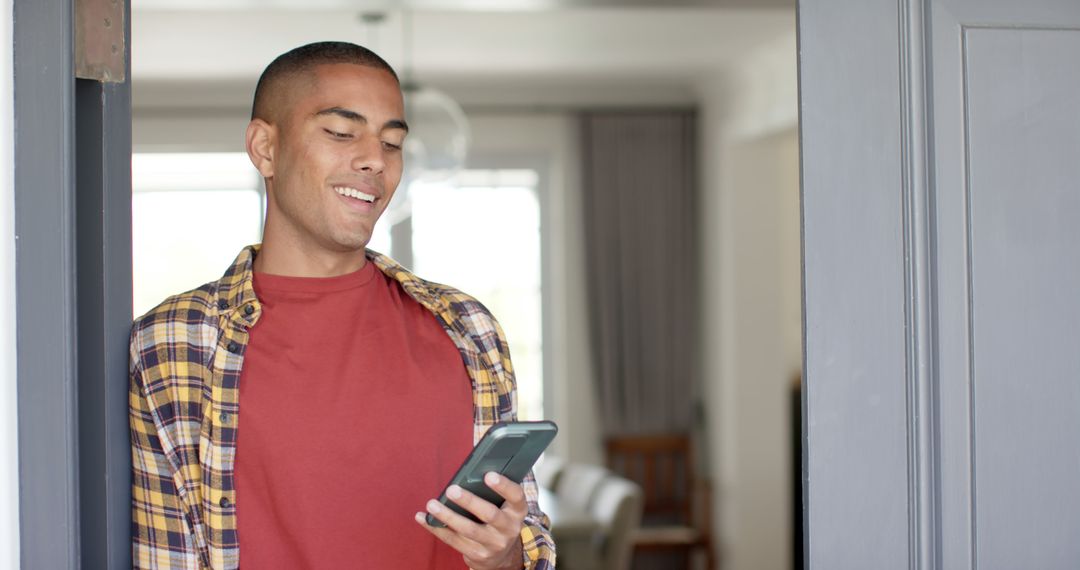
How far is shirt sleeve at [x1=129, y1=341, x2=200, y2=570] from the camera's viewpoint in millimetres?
1632

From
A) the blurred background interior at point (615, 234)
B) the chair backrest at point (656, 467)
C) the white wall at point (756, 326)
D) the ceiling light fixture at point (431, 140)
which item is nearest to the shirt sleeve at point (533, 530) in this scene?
the ceiling light fixture at point (431, 140)

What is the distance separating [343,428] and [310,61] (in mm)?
Result: 581

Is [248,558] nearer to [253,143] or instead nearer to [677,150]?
[253,143]

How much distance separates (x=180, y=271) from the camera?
20.7 feet

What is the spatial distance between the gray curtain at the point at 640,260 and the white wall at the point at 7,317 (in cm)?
522

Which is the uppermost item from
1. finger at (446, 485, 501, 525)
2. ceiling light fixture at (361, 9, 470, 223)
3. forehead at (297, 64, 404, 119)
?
ceiling light fixture at (361, 9, 470, 223)

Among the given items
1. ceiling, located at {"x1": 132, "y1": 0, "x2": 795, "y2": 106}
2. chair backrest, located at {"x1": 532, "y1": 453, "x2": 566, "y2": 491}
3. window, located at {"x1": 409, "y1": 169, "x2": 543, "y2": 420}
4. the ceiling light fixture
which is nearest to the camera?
the ceiling light fixture

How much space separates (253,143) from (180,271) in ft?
15.2

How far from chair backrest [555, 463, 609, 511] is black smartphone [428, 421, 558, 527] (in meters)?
3.54

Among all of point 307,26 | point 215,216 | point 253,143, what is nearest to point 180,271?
point 215,216

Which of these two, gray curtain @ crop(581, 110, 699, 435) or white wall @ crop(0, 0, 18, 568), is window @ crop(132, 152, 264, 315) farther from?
white wall @ crop(0, 0, 18, 568)

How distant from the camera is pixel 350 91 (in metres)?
1.85

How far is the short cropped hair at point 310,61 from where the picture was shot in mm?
1875

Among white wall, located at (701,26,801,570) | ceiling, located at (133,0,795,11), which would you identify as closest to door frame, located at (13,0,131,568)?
ceiling, located at (133,0,795,11)
